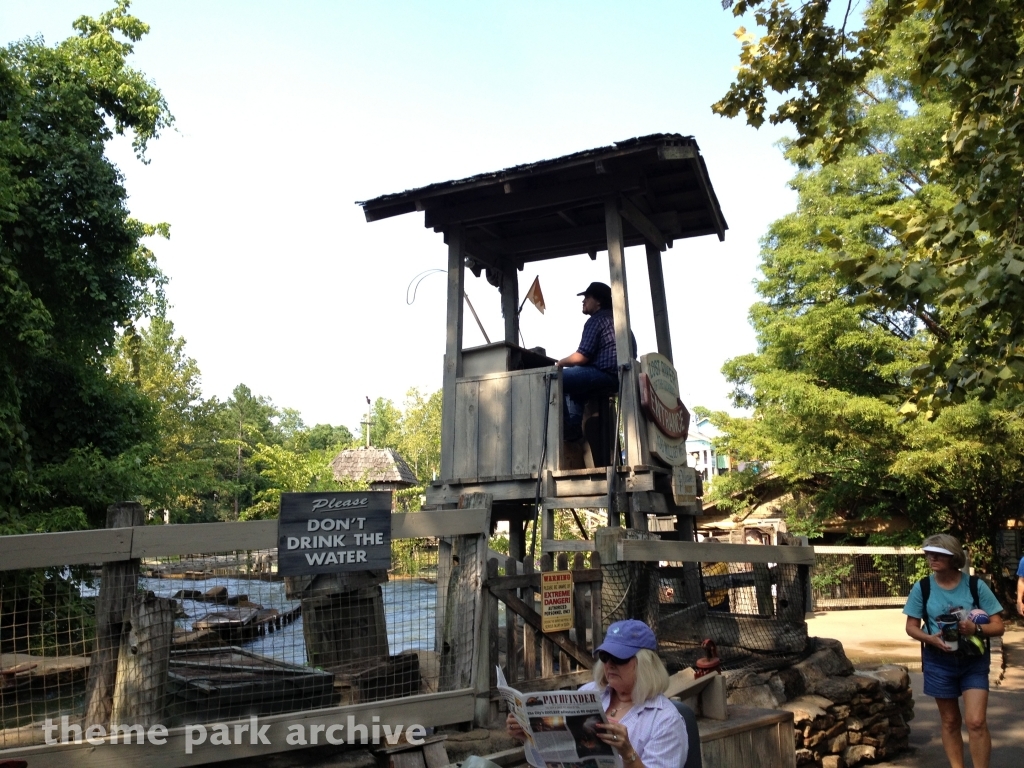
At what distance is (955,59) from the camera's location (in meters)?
6.49

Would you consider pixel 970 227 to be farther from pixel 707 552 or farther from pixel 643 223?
pixel 643 223

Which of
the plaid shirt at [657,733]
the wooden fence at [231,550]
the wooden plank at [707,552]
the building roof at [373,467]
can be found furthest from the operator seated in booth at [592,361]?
the building roof at [373,467]

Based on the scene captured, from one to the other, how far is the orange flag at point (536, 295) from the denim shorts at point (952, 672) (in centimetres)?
645

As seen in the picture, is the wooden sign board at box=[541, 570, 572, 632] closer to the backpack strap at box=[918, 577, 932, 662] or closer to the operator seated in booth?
the backpack strap at box=[918, 577, 932, 662]

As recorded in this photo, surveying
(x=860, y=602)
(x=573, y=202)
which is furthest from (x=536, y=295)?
(x=860, y=602)

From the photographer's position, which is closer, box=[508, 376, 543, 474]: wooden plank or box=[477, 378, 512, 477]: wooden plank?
box=[508, 376, 543, 474]: wooden plank

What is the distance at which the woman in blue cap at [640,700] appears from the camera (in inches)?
133

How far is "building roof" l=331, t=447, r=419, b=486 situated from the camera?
45406 millimetres

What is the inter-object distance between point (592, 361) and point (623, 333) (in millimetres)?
445

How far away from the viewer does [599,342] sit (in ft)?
29.4

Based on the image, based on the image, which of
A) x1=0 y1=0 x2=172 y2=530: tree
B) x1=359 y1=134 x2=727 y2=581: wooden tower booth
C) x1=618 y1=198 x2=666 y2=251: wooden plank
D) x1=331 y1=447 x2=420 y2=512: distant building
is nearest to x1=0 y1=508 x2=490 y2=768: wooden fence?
x1=359 y1=134 x2=727 y2=581: wooden tower booth

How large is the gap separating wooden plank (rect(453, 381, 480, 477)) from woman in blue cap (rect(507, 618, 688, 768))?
541 cm

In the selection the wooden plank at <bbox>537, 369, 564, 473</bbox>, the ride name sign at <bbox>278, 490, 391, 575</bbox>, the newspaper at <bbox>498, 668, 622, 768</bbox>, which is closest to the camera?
the newspaper at <bbox>498, 668, 622, 768</bbox>

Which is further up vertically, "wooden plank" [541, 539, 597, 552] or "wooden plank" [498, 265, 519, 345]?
"wooden plank" [498, 265, 519, 345]
